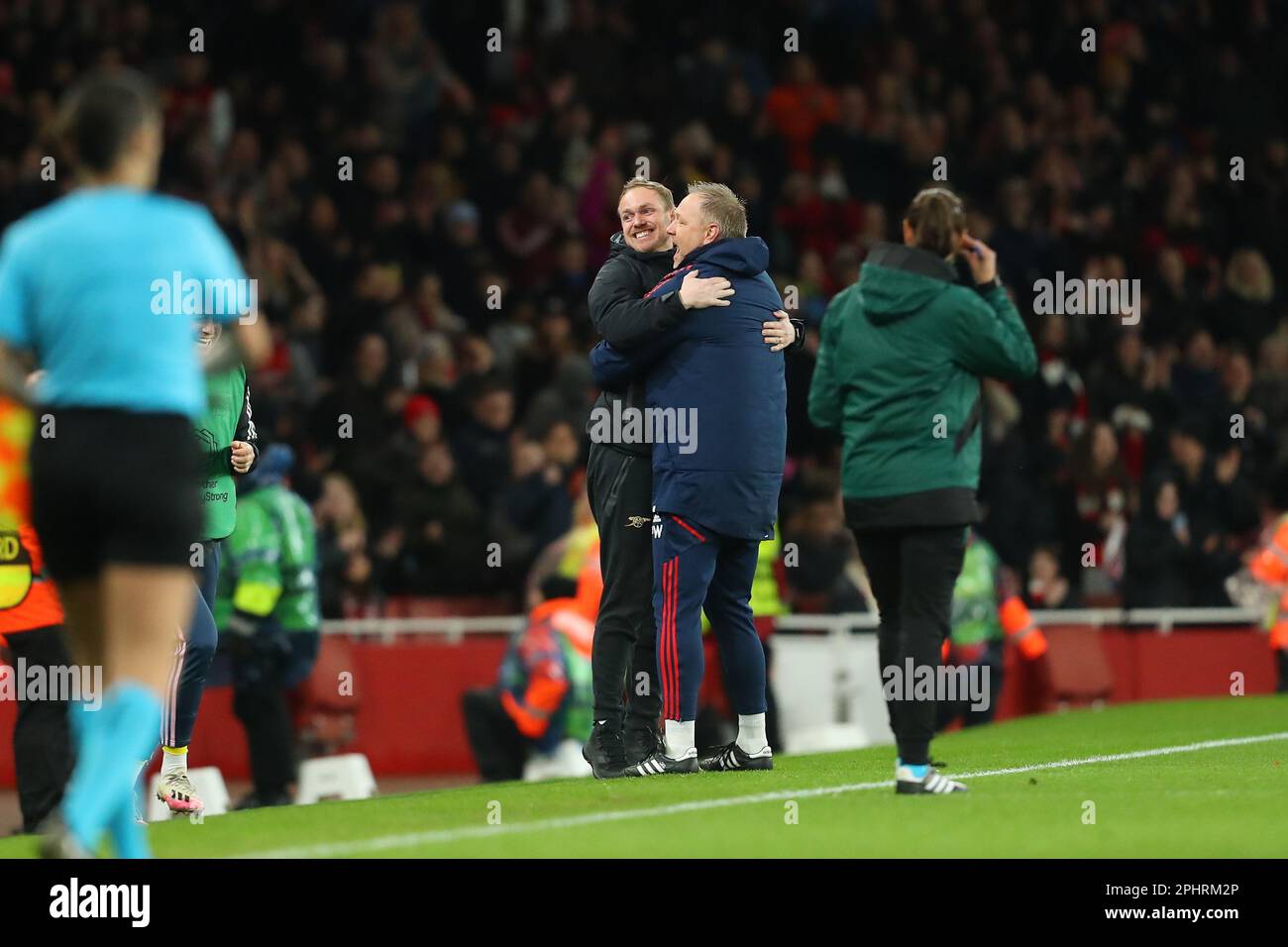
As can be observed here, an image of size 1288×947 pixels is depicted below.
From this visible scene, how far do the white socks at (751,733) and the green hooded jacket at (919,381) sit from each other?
1388 millimetres

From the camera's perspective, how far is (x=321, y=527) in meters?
16.3

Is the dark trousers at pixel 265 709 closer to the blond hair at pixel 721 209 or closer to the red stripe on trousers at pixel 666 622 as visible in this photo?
the red stripe on trousers at pixel 666 622

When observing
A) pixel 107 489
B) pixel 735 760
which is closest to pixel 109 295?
pixel 107 489

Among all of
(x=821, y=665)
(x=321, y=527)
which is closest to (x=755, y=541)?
(x=821, y=665)


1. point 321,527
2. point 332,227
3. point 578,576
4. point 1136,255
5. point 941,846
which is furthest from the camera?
point 1136,255

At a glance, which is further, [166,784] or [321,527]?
[321,527]

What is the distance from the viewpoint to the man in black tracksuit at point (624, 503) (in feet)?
30.5

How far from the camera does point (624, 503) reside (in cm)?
937

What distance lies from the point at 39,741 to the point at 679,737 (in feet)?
8.83

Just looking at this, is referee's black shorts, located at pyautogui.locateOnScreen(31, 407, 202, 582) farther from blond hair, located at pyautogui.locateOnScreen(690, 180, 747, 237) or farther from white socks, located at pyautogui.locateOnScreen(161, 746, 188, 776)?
blond hair, located at pyautogui.locateOnScreen(690, 180, 747, 237)

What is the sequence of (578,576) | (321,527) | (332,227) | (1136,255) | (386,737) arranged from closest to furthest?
(578,576) → (386,737) → (321,527) → (332,227) → (1136,255)

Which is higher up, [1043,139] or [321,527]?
[1043,139]

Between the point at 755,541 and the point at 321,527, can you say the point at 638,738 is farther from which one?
the point at 321,527

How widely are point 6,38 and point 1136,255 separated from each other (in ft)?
33.9
